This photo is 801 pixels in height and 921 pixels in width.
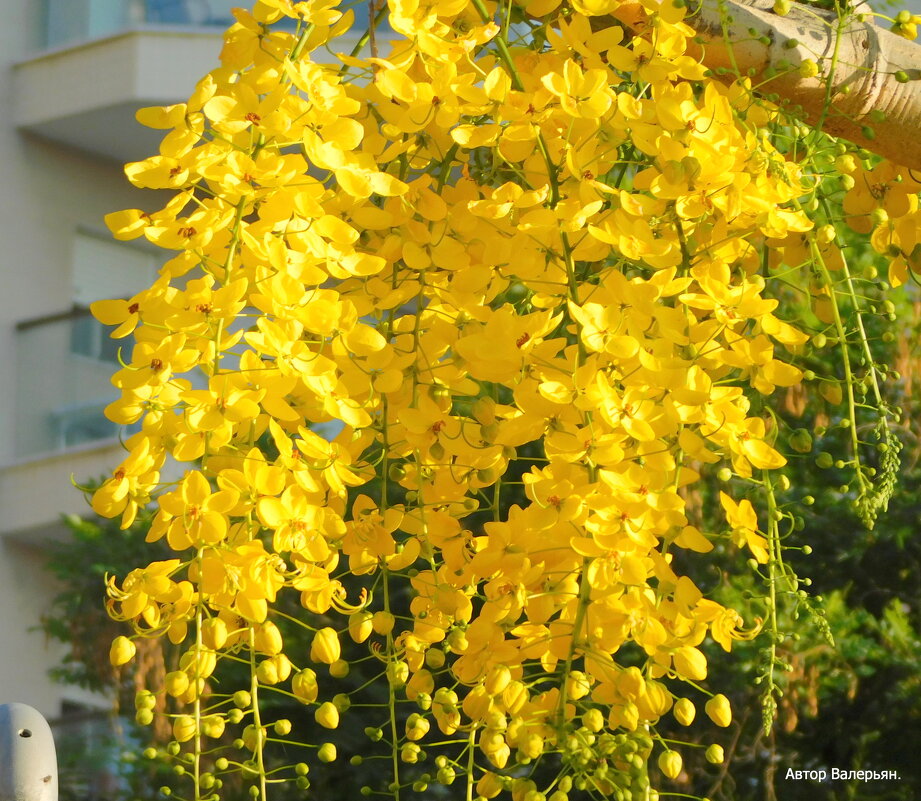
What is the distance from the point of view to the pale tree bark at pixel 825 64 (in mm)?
836

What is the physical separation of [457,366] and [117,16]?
207 inches

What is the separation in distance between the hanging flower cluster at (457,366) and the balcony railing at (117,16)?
15.1ft

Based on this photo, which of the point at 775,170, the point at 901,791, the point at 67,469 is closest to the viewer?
the point at 775,170

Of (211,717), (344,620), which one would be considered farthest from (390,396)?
(344,620)

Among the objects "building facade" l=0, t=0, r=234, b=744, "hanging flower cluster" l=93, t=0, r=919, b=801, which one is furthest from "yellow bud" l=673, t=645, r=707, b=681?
"building facade" l=0, t=0, r=234, b=744

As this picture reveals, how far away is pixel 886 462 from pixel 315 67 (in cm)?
40

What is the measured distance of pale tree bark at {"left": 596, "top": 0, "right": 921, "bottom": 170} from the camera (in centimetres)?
84

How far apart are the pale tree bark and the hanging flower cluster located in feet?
0.17

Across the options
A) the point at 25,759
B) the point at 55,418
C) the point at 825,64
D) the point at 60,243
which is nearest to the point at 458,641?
the point at 25,759

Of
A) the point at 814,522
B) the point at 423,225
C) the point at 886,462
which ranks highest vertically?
the point at 423,225

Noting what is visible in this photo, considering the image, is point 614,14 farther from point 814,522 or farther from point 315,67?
point 814,522

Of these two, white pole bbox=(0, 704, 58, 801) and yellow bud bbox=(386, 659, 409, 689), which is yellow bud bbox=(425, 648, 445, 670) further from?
white pole bbox=(0, 704, 58, 801)

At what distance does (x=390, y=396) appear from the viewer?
777 mm

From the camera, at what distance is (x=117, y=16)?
559 cm
